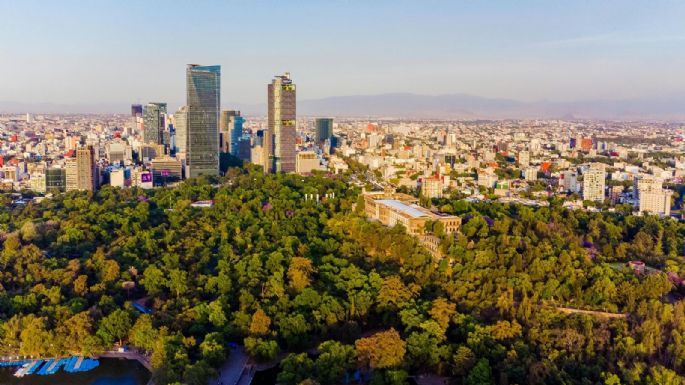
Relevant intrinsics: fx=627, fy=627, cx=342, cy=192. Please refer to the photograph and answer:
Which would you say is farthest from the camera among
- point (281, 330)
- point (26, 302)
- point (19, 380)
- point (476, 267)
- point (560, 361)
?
point (476, 267)

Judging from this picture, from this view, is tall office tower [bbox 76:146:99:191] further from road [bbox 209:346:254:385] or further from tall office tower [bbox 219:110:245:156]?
road [bbox 209:346:254:385]

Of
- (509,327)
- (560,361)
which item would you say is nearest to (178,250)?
(509,327)

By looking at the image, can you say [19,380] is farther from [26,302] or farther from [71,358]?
[26,302]

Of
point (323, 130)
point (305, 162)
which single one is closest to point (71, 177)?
point (305, 162)

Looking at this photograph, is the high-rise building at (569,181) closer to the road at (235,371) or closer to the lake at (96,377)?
the road at (235,371)

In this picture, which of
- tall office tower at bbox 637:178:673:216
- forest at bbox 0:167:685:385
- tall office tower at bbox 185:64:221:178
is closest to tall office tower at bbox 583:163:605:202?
tall office tower at bbox 637:178:673:216

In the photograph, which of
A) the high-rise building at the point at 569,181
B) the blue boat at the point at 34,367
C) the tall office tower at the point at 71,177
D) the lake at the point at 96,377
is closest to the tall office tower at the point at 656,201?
the high-rise building at the point at 569,181
